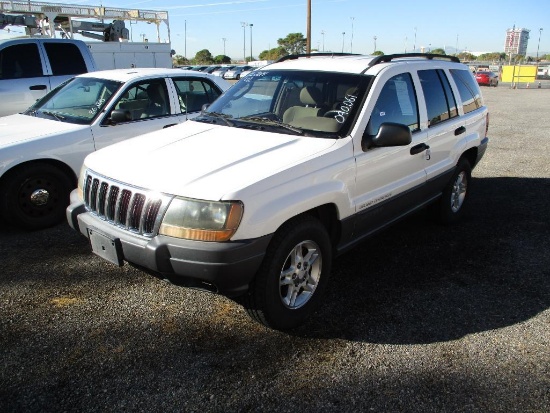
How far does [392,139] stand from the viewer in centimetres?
339

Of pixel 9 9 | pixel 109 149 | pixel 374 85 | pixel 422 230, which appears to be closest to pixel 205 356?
pixel 109 149

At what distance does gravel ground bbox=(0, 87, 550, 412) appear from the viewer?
2559 millimetres

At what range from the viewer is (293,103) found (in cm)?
396

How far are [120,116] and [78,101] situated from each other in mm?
793

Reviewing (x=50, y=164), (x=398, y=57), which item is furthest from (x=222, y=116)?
(x=50, y=164)

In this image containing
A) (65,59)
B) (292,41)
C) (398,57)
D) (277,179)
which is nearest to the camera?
(277,179)

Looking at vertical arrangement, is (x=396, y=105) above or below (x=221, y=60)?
below

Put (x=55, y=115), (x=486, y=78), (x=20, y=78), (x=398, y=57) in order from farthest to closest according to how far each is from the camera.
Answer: (x=486, y=78), (x=20, y=78), (x=55, y=115), (x=398, y=57)

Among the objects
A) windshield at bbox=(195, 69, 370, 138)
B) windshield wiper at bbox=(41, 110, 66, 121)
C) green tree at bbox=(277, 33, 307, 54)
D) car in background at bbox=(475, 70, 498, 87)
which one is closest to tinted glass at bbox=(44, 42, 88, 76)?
windshield wiper at bbox=(41, 110, 66, 121)

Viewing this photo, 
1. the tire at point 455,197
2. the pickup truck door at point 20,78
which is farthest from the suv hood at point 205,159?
the pickup truck door at point 20,78

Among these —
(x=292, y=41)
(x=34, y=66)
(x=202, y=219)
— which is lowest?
(x=202, y=219)

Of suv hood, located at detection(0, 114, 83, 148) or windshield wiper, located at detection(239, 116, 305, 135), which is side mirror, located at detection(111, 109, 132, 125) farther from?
windshield wiper, located at detection(239, 116, 305, 135)

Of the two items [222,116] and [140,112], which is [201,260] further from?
[140,112]

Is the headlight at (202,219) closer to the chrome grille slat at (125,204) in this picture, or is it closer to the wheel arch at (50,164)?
the chrome grille slat at (125,204)
